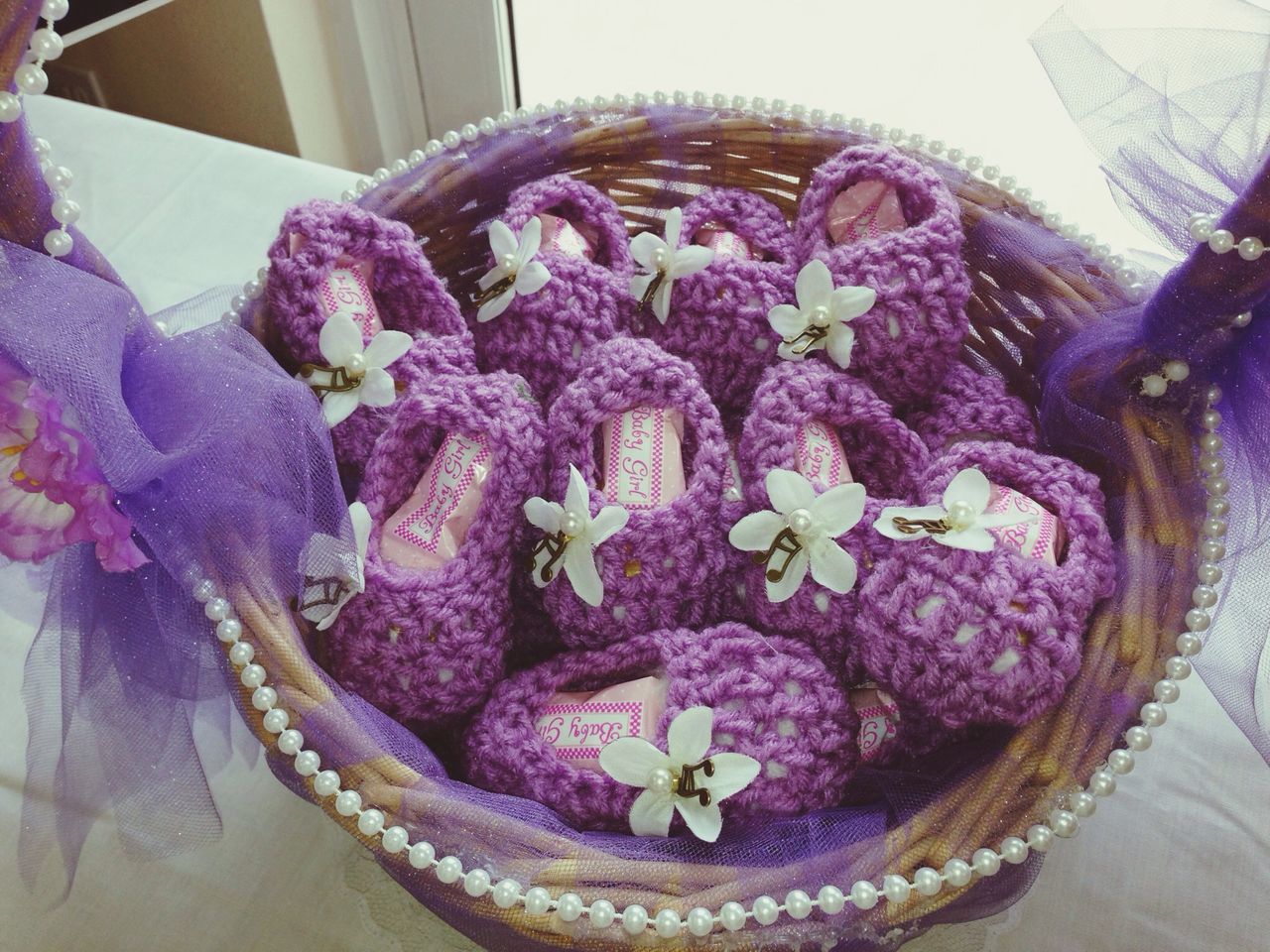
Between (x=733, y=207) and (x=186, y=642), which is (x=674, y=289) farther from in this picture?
(x=186, y=642)

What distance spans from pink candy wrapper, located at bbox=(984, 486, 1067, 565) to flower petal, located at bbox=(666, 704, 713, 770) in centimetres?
22

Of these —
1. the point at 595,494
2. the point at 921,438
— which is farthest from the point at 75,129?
the point at 921,438

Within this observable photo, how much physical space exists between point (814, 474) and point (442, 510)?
27cm

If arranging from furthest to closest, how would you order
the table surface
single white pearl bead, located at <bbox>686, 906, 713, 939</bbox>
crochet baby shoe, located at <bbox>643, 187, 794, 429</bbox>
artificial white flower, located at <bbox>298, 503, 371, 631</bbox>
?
1. crochet baby shoe, located at <bbox>643, 187, 794, 429</bbox>
2. the table surface
3. artificial white flower, located at <bbox>298, 503, 371, 631</bbox>
4. single white pearl bead, located at <bbox>686, 906, 713, 939</bbox>

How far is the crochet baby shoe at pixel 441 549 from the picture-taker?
2.22 ft

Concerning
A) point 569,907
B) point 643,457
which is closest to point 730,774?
point 569,907

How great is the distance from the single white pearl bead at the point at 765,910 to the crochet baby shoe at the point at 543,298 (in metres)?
0.45

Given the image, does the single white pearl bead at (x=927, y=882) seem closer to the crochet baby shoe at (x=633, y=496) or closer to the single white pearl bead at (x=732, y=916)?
the single white pearl bead at (x=732, y=916)

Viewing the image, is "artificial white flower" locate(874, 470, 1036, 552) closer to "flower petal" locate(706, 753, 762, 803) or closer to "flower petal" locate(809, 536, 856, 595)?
"flower petal" locate(809, 536, 856, 595)

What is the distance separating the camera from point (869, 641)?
26.5 inches

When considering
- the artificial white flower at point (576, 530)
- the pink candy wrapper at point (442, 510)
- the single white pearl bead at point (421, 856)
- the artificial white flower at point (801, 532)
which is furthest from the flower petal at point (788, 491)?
the single white pearl bead at point (421, 856)

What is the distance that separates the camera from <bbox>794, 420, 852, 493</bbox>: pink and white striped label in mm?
749

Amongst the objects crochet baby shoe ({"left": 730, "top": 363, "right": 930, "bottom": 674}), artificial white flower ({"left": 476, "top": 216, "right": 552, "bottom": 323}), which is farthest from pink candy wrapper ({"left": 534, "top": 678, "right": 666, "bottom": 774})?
artificial white flower ({"left": 476, "top": 216, "right": 552, "bottom": 323})

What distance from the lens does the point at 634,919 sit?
0.53 metres
